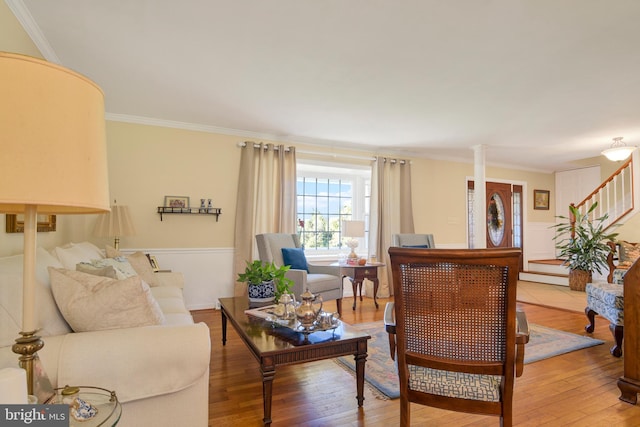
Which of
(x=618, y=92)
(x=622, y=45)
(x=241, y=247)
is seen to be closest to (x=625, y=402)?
(x=622, y=45)

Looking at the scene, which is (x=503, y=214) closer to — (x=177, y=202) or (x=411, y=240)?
(x=411, y=240)

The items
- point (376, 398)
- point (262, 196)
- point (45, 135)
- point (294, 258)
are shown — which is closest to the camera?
point (45, 135)

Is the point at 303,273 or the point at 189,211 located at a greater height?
the point at 189,211

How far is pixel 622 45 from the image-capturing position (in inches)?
96.7

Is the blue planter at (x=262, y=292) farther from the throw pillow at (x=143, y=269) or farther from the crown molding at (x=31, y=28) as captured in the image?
the crown molding at (x=31, y=28)

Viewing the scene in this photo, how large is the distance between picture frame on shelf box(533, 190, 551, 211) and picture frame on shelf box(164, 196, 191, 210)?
7.05 metres

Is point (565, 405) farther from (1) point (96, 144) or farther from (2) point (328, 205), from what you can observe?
(2) point (328, 205)

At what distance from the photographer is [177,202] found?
4297 millimetres

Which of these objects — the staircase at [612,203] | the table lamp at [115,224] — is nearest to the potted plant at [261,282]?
the table lamp at [115,224]

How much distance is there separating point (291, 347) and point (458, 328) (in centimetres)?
88

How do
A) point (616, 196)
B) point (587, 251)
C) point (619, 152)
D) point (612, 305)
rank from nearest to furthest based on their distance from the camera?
point (612, 305) → point (619, 152) → point (587, 251) → point (616, 196)

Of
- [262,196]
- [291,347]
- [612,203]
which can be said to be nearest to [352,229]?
[262,196]

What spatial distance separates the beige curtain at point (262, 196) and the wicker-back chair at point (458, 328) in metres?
3.40

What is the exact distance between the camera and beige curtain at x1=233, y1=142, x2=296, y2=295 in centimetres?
455
